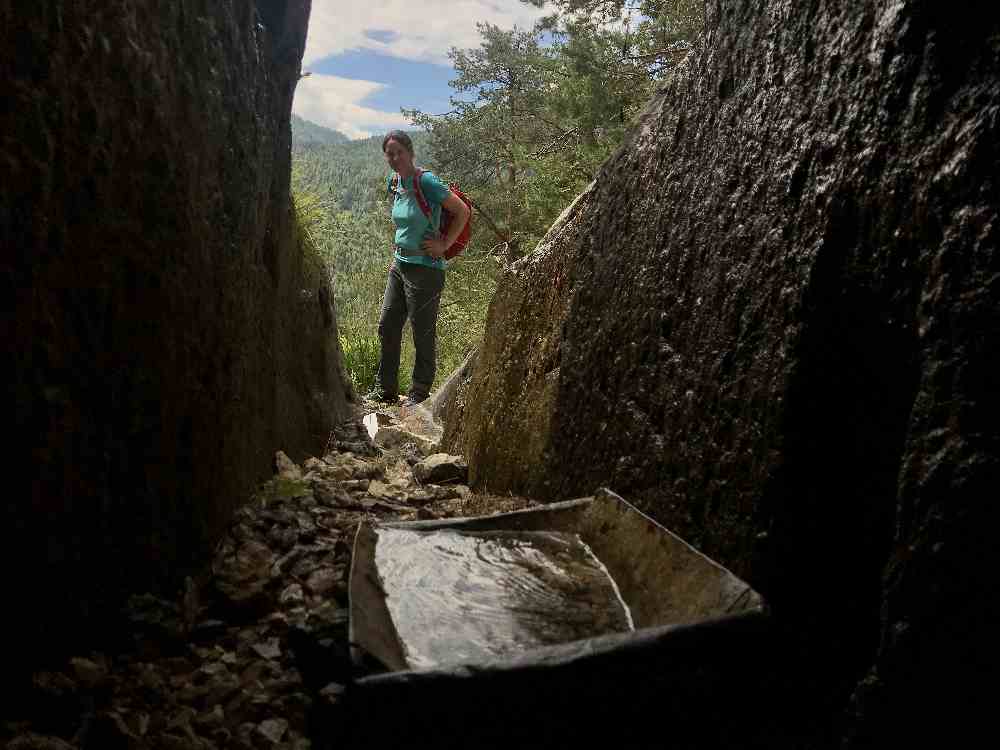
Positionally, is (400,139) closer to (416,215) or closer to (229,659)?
(416,215)

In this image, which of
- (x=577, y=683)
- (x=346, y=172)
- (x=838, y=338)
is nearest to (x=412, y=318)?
(x=838, y=338)

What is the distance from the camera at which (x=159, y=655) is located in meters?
2.08

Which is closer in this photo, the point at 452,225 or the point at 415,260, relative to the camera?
the point at 452,225

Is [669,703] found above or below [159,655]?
above

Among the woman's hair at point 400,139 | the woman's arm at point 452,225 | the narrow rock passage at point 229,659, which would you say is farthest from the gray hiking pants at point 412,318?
the narrow rock passage at point 229,659

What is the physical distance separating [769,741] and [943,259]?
3.93 ft

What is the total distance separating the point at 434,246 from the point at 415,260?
0.83 feet

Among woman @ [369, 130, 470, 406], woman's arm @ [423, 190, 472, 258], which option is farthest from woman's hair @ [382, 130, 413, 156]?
woman's arm @ [423, 190, 472, 258]

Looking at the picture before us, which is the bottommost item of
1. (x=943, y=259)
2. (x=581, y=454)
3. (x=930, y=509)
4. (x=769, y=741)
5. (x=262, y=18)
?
(x=769, y=741)

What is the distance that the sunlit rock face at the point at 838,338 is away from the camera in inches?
59.0

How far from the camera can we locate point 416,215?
21.6 feet

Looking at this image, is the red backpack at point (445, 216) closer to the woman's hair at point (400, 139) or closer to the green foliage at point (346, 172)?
the woman's hair at point (400, 139)

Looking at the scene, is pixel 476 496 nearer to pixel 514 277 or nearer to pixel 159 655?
pixel 514 277

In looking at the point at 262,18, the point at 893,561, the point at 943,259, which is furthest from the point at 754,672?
the point at 262,18
